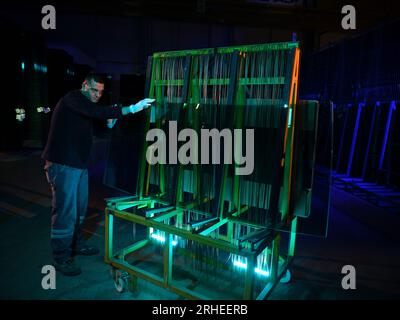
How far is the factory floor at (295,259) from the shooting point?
2.90 metres

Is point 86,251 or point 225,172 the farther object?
point 86,251

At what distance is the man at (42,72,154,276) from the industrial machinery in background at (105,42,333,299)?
464 millimetres

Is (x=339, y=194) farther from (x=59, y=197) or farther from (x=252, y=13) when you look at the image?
(x=252, y=13)

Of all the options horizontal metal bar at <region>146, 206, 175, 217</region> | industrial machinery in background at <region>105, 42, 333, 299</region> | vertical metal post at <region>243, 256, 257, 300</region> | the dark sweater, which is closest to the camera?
vertical metal post at <region>243, 256, 257, 300</region>

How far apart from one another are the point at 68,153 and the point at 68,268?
1.11 meters

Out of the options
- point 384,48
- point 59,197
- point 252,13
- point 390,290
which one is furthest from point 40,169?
point 252,13

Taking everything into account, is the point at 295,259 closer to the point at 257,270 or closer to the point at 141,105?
the point at 257,270

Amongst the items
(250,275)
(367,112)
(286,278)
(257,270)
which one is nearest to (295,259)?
(286,278)

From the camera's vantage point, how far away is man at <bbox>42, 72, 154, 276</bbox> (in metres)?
3.06

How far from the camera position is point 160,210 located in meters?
2.85

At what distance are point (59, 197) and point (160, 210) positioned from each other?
1017 millimetres

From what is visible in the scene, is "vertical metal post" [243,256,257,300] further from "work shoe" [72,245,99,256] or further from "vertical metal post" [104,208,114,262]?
"work shoe" [72,245,99,256]

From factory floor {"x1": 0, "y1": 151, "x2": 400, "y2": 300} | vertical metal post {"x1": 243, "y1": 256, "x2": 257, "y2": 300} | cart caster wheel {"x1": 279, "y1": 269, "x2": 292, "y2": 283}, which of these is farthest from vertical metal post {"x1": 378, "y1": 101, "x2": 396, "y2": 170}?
vertical metal post {"x1": 243, "y1": 256, "x2": 257, "y2": 300}

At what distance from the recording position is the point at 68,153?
3.07 m
